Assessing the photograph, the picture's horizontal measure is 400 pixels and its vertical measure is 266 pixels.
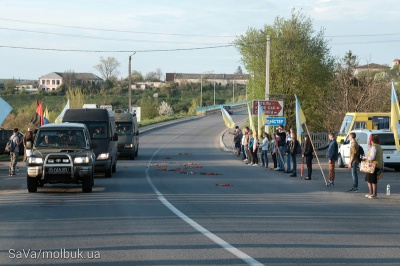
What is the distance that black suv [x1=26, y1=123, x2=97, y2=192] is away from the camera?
1966cm

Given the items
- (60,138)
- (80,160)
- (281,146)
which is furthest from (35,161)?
(281,146)

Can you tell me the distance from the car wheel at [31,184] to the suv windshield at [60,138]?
4.14 feet

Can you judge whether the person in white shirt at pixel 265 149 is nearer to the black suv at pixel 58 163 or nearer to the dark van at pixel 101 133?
the dark van at pixel 101 133

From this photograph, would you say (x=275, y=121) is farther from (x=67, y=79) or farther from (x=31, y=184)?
(x=67, y=79)

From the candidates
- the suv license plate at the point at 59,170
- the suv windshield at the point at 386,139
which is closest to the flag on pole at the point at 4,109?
the suv license plate at the point at 59,170

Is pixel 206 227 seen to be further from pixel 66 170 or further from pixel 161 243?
pixel 66 170

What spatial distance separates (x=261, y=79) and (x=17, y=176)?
28.1 metres

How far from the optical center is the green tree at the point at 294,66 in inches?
1996

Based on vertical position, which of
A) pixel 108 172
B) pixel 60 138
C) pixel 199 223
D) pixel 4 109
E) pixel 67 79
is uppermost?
pixel 67 79

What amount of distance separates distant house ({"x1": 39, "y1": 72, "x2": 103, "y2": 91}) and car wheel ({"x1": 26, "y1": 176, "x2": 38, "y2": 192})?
5027 inches

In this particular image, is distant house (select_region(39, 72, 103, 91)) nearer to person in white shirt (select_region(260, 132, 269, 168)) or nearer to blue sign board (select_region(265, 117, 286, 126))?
blue sign board (select_region(265, 117, 286, 126))

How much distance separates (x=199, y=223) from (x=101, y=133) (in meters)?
13.9

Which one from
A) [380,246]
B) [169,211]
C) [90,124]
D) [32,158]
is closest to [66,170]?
[32,158]

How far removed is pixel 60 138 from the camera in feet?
68.6
